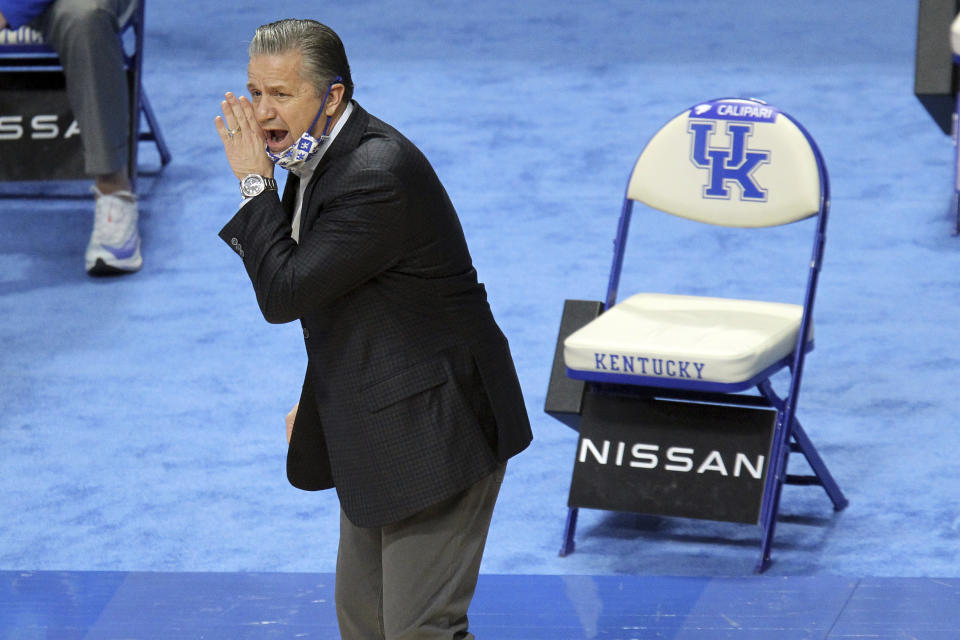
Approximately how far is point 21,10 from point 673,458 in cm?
309

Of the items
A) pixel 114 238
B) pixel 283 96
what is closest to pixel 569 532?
pixel 283 96

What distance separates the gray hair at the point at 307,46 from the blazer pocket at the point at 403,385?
0.45m

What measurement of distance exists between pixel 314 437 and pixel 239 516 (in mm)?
1380

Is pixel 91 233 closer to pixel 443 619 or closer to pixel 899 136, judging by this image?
pixel 899 136

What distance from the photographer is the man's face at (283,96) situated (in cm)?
Answer: 222

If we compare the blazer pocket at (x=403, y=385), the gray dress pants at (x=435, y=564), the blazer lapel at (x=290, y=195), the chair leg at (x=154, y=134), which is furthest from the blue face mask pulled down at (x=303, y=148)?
the chair leg at (x=154, y=134)

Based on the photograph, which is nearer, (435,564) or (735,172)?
(435,564)

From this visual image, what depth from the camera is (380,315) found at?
2283 mm

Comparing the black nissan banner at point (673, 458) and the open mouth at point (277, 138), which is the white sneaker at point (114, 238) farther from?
the open mouth at point (277, 138)

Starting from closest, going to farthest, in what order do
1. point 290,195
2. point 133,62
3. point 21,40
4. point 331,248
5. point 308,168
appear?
point 331,248 → point 308,168 → point 290,195 → point 21,40 → point 133,62

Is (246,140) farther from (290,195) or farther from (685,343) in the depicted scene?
(685,343)

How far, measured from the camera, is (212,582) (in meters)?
3.43

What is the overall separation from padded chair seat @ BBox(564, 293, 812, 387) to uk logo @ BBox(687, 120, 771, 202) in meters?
0.29

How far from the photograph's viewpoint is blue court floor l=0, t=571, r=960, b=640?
10.3 feet
